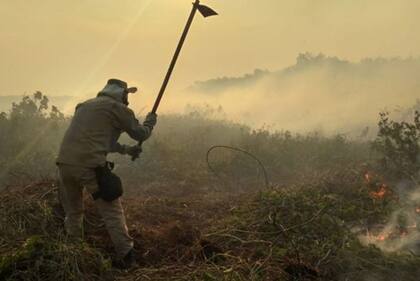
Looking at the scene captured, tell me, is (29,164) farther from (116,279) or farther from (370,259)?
(370,259)

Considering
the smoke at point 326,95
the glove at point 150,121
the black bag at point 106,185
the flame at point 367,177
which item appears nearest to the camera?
the black bag at point 106,185

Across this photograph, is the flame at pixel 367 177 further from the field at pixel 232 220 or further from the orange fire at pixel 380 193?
the orange fire at pixel 380 193

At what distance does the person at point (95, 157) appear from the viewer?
506cm

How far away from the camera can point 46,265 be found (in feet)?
14.1

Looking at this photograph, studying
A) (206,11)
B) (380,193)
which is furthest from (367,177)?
(206,11)

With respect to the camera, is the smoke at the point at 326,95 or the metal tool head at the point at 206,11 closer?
the metal tool head at the point at 206,11

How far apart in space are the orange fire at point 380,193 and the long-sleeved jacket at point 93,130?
3972 millimetres

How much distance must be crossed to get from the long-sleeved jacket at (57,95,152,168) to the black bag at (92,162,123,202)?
0.31 feet

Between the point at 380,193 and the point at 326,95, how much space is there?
1372 cm

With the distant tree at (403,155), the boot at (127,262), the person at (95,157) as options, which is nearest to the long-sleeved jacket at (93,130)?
the person at (95,157)

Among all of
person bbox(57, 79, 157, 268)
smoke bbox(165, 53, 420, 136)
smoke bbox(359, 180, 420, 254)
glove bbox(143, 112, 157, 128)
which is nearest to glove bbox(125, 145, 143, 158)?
glove bbox(143, 112, 157, 128)

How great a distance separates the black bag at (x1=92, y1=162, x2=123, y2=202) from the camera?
16.6ft

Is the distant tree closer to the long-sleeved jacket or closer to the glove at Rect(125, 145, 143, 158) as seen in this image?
the glove at Rect(125, 145, 143, 158)

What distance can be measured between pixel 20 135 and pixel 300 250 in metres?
8.96
